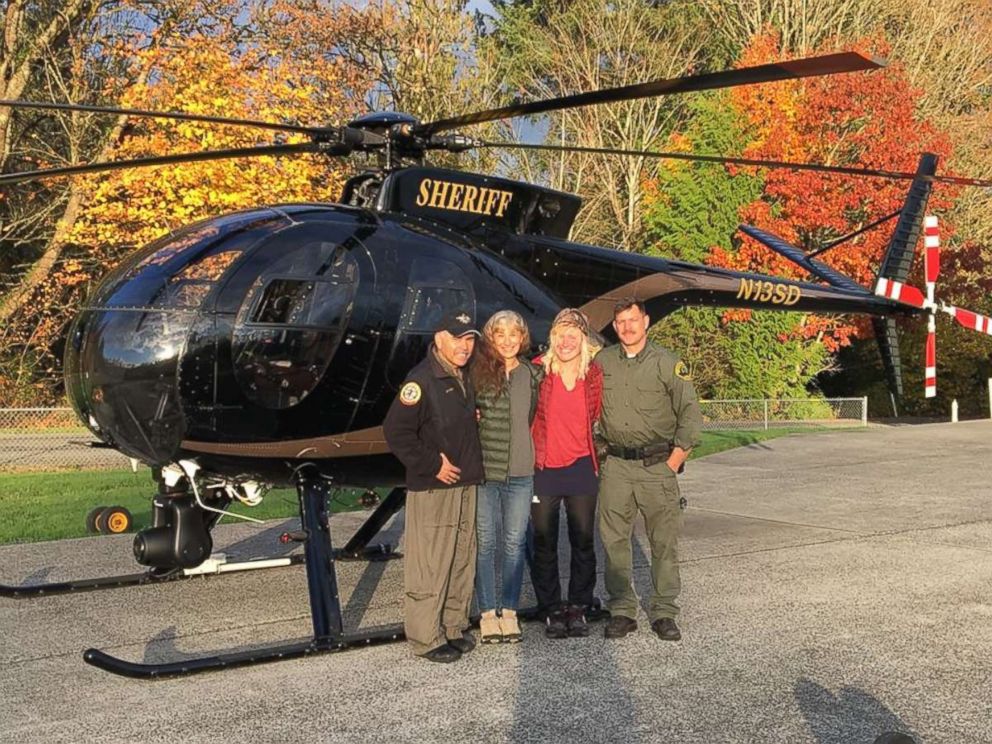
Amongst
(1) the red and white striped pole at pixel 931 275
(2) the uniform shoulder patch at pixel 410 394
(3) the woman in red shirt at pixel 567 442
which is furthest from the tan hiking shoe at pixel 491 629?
(1) the red and white striped pole at pixel 931 275

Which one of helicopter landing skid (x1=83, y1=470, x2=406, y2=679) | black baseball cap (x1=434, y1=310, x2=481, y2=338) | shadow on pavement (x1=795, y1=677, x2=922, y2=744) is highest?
black baseball cap (x1=434, y1=310, x2=481, y2=338)

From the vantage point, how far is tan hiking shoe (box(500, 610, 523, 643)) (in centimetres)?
602

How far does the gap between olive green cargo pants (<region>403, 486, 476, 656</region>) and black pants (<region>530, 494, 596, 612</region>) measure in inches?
21.6

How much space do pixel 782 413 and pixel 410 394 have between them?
23211 mm

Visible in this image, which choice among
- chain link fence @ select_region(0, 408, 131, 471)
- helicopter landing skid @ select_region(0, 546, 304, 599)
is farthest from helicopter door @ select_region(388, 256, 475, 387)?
chain link fence @ select_region(0, 408, 131, 471)

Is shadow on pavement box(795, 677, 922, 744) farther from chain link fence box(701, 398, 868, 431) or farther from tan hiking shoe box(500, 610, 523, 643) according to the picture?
chain link fence box(701, 398, 868, 431)

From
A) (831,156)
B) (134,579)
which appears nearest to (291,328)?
(134,579)

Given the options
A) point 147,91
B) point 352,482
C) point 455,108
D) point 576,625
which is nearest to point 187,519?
point 352,482

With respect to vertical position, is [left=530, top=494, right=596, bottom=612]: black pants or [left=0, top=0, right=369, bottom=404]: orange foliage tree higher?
[left=0, top=0, right=369, bottom=404]: orange foliage tree

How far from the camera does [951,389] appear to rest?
104 ft

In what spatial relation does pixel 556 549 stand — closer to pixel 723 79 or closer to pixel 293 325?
pixel 293 325

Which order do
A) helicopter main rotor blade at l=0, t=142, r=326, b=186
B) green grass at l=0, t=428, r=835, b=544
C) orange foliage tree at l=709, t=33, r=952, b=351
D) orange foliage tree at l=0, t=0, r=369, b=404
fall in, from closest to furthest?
helicopter main rotor blade at l=0, t=142, r=326, b=186 < green grass at l=0, t=428, r=835, b=544 < orange foliage tree at l=0, t=0, r=369, b=404 < orange foliage tree at l=709, t=33, r=952, b=351

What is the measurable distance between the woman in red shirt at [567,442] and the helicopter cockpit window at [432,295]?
90 cm

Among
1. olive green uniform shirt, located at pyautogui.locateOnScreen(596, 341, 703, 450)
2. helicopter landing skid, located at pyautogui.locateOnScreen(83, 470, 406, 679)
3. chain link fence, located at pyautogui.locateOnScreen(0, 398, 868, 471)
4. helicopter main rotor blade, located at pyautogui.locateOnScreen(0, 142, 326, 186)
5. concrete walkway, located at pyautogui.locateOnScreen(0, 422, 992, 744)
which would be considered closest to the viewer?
concrete walkway, located at pyautogui.locateOnScreen(0, 422, 992, 744)
